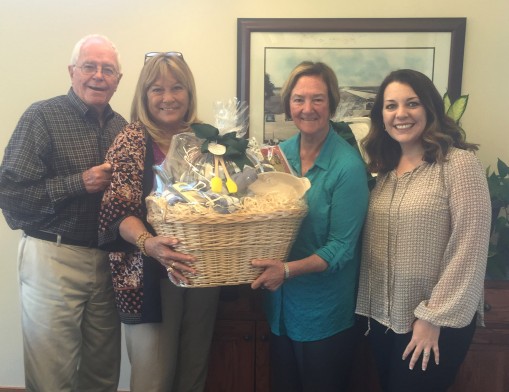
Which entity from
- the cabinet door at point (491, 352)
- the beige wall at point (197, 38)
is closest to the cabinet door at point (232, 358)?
the cabinet door at point (491, 352)

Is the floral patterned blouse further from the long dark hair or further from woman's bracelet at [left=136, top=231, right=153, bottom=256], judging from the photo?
the long dark hair

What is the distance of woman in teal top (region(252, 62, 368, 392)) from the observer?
1358 millimetres

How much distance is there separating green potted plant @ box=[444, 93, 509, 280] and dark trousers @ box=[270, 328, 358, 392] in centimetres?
84

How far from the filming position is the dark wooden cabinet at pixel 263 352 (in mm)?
1809

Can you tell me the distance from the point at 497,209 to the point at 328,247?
1.05m

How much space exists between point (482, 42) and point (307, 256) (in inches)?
58.6

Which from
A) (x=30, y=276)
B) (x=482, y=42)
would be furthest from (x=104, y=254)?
(x=482, y=42)

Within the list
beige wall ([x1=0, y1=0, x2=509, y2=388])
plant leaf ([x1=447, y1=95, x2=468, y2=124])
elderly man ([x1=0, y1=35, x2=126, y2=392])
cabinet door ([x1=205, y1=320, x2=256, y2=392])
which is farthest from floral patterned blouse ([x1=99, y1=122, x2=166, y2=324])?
plant leaf ([x1=447, y1=95, x2=468, y2=124])

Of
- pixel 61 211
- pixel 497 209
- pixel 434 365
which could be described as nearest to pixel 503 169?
pixel 497 209

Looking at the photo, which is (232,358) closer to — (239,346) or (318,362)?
(239,346)

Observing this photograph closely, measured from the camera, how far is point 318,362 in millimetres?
1434

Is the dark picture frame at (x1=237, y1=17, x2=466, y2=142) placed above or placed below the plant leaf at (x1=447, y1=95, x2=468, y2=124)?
above

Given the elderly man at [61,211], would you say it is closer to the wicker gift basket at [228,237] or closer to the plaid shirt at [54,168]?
the plaid shirt at [54,168]

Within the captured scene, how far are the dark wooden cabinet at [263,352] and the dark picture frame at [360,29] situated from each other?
1.03m
